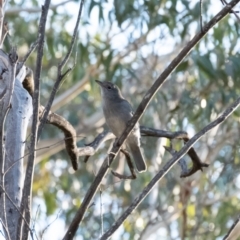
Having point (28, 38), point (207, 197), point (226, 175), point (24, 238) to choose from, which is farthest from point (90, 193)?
point (28, 38)

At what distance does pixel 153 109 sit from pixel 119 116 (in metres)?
3.83

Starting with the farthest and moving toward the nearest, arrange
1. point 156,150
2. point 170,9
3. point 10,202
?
point 156,150 < point 170,9 < point 10,202

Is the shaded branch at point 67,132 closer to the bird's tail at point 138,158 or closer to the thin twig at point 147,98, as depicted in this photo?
the thin twig at point 147,98

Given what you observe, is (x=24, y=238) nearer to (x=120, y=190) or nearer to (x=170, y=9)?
(x=170, y=9)

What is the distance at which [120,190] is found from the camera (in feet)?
35.1

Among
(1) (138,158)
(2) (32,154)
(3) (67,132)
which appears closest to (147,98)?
(2) (32,154)

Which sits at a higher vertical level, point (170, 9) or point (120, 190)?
point (170, 9)

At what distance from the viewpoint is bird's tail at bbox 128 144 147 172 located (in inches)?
227

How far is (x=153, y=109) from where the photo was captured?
31.3 ft

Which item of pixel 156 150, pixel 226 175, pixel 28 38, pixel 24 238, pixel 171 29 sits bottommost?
pixel 24 238

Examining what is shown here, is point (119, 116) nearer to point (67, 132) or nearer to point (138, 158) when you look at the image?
point (138, 158)

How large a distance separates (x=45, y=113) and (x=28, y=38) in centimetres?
793

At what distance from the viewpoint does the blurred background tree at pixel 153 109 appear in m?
8.62

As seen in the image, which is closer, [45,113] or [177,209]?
[45,113]
